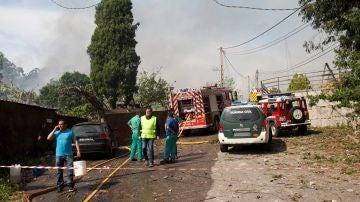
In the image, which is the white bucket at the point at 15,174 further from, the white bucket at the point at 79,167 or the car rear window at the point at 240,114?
the car rear window at the point at 240,114

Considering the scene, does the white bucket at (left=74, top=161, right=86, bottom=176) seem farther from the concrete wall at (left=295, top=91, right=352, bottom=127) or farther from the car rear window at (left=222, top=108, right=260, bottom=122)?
the concrete wall at (left=295, top=91, right=352, bottom=127)

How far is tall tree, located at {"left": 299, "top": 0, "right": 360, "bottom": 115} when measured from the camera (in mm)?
14841

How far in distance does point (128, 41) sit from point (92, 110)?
13.3m

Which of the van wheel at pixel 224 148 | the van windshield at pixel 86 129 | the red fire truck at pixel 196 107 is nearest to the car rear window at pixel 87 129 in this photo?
the van windshield at pixel 86 129

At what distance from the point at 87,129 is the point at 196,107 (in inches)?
391

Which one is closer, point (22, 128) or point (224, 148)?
point (224, 148)

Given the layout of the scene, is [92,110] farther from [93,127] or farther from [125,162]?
[125,162]

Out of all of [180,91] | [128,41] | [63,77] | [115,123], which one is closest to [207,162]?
[180,91]

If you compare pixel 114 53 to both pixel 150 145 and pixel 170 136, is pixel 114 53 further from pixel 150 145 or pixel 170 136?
pixel 150 145

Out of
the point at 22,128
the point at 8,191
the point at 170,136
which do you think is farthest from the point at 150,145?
the point at 22,128

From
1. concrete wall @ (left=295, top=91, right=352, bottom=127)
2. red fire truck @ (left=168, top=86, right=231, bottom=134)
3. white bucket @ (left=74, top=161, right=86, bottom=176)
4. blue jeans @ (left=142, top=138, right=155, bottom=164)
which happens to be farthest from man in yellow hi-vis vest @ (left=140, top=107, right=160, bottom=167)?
concrete wall @ (left=295, top=91, right=352, bottom=127)

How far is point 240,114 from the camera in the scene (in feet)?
57.3

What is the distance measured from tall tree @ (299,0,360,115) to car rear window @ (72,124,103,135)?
8711 mm

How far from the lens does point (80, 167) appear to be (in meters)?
11.4
